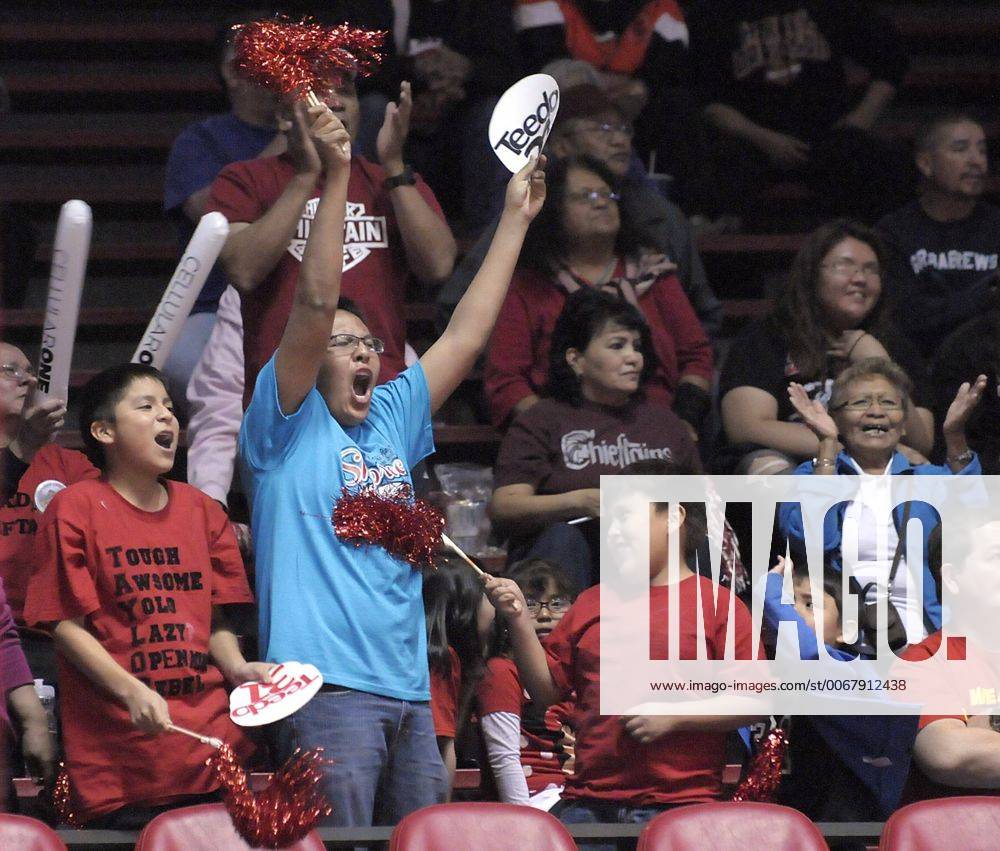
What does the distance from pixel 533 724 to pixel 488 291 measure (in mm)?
1089

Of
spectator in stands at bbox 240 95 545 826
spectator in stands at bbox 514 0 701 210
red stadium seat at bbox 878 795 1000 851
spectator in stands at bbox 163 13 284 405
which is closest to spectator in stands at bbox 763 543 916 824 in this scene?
red stadium seat at bbox 878 795 1000 851

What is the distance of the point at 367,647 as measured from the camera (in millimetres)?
3484

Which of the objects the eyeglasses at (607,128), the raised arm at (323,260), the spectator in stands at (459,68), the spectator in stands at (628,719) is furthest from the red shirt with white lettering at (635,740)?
the spectator in stands at (459,68)

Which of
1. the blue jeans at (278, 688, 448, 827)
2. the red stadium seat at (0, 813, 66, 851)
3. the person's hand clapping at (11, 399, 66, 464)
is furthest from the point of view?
the person's hand clapping at (11, 399, 66, 464)

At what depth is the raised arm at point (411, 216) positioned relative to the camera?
14.6 ft

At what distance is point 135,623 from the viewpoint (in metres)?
3.57

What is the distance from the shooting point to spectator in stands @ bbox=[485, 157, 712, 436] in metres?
5.14

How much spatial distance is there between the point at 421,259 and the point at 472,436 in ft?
3.18

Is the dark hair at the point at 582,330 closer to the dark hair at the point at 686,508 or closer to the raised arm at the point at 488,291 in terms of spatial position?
the dark hair at the point at 686,508

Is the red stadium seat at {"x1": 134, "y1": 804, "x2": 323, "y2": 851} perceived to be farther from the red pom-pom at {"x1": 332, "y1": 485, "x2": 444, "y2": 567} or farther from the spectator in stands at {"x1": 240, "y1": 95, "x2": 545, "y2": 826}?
the red pom-pom at {"x1": 332, "y1": 485, "x2": 444, "y2": 567}

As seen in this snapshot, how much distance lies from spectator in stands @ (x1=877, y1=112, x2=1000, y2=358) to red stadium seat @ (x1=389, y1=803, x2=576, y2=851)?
3038 millimetres

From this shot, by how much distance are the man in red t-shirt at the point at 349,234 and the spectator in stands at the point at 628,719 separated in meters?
0.91

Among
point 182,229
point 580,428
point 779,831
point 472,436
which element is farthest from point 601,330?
point 779,831

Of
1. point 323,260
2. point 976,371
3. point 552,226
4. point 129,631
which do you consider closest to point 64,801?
point 129,631
